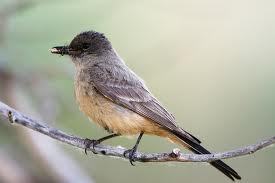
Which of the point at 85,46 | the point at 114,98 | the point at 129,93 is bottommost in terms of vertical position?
the point at 114,98

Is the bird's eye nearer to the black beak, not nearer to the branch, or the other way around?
the black beak

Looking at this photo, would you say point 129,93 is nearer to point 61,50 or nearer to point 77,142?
point 61,50

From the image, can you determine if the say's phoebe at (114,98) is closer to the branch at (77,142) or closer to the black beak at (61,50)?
the black beak at (61,50)

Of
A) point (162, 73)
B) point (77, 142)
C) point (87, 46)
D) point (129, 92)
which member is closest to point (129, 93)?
point (129, 92)

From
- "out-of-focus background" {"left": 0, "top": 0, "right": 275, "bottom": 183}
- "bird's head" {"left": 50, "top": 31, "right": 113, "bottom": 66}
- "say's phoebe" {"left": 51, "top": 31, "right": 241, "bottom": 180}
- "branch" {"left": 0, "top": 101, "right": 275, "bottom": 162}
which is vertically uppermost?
"out-of-focus background" {"left": 0, "top": 0, "right": 275, "bottom": 183}

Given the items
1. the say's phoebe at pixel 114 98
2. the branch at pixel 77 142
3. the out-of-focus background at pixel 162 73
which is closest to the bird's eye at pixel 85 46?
the say's phoebe at pixel 114 98

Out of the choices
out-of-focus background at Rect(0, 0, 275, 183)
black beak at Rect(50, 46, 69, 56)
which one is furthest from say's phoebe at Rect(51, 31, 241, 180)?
out-of-focus background at Rect(0, 0, 275, 183)
